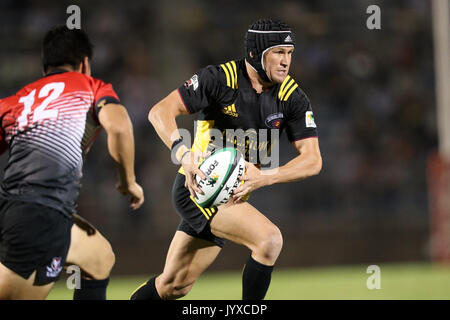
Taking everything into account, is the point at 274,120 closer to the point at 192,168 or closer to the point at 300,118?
the point at 300,118

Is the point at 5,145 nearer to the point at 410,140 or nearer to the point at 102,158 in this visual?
the point at 102,158

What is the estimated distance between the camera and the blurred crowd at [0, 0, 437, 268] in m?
11.6

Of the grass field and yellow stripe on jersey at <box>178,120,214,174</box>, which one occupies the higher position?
yellow stripe on jersey at <box>178,120,214,174</box>

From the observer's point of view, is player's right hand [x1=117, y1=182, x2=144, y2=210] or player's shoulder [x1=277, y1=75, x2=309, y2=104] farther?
player's shoulder [x1=277, y1=75, x2=309, y2=104]

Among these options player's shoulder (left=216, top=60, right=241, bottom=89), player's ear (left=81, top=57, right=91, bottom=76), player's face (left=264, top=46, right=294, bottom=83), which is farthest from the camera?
player's shoulder (left=216, top=60, right=241, bottom=89)

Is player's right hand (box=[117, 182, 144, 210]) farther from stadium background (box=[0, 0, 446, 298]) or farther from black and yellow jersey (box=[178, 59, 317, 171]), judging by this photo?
stadium background (box=[0, 0, 446, 298])

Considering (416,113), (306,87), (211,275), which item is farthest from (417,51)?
(211,275)

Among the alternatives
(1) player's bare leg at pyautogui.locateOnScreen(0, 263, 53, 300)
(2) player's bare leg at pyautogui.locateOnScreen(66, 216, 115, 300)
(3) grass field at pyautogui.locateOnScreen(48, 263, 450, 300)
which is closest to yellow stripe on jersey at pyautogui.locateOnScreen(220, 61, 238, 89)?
(2) player's bare leg at pyautogui.locateOnScreen(66, 216, 115, 300)

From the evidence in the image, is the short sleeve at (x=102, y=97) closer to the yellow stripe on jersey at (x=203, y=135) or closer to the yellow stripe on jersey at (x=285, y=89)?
the yellow stripe on jersey at (x=203, y=135)

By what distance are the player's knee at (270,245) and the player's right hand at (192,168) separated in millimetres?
546

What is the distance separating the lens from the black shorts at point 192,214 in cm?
525

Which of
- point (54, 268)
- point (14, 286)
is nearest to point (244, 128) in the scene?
point (54, 268)

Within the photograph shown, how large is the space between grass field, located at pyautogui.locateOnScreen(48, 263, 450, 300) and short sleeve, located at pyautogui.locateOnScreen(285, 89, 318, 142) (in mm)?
3377
